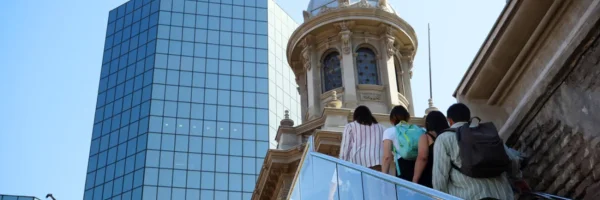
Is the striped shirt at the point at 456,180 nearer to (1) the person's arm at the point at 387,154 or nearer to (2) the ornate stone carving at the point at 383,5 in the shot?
(1) the person's arm at the point at 387,154

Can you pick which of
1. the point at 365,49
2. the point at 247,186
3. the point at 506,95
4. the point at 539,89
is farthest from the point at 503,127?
the point at 247,186

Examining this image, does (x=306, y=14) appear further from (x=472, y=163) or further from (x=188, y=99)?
(x=188, y=99)

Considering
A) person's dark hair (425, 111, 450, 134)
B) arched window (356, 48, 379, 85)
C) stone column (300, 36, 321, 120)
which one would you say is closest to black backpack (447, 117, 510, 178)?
person's dark hair (425, 111, 450, 134)

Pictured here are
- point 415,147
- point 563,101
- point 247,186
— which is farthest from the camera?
point 247,186

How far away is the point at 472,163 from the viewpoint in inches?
253

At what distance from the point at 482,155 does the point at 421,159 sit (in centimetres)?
92

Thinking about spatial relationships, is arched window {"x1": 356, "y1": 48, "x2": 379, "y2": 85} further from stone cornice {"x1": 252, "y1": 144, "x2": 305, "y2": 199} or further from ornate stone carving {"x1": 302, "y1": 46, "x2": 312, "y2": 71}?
stone cornice {"x1": 252, "y1": 144, "x2": 305, "y2": 199}

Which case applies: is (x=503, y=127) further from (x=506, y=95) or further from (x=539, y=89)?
(x=539, y=89)

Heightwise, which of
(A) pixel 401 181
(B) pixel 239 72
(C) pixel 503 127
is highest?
(B) pixel 239 72

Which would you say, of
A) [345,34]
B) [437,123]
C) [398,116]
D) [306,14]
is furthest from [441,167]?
[306,14]

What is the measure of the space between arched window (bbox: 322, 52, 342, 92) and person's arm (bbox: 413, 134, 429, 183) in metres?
22.9

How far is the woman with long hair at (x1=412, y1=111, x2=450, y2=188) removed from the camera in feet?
23.6

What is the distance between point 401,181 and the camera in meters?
6.91

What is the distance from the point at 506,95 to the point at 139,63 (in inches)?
2263
